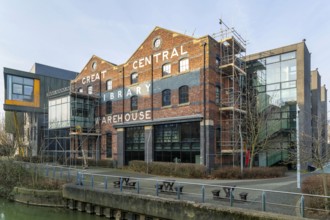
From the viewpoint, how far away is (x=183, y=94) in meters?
22.7

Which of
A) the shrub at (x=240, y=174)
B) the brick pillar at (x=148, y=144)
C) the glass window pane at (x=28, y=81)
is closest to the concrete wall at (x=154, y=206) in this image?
the shrub at (x=240, y=174)

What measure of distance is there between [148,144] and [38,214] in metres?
11.6

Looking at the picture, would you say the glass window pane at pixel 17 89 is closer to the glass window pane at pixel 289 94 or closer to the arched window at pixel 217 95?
the arched window at pixel 217 95

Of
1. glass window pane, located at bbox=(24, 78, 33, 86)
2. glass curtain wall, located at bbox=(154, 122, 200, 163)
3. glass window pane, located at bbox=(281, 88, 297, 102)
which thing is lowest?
glass curtain wall, located at bbox=(154, 122, 200, 163)

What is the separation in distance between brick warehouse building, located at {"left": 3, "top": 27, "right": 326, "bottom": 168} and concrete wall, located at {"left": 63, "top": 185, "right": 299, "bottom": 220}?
31.2 feet

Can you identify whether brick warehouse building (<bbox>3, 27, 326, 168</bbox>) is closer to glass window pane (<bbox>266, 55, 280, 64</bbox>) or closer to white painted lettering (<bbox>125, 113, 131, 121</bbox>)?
white painted lettering (<bbox>125, 113, 131, 121</bbox>)

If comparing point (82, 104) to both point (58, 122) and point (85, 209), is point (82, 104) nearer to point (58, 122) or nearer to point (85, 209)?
point (58, 122)

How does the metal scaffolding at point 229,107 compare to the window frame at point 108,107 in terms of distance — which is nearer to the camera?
the metal scaffolding at point 229,107

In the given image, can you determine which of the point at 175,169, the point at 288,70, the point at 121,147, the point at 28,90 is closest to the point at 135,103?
the point at 121,147

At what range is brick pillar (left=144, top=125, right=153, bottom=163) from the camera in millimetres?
23797

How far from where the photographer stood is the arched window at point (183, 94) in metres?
22.4

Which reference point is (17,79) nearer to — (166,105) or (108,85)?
(108,85)

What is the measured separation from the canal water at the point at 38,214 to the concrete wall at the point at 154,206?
59 centimetres

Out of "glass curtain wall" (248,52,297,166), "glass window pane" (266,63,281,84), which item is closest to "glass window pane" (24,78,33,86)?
"glass curtain wall" (248,52,297,166)
